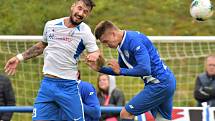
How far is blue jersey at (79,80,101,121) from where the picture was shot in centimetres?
821

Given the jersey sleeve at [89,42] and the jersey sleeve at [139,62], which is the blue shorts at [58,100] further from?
the jersey sleeve at [139,62]

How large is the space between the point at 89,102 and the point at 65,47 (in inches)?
30.5

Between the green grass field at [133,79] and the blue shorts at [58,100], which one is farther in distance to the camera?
the green grass field at [133,79]

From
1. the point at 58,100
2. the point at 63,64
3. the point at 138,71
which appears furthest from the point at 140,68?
the point at 58,100

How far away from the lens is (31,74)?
40.7 feet

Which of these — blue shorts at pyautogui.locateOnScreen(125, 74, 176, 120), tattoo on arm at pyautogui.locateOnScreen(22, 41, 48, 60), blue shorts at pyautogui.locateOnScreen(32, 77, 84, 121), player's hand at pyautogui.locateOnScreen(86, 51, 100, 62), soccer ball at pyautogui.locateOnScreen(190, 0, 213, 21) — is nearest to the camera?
player's hand at pyautogui.locateOnScreen(86, 51, 100, 62)

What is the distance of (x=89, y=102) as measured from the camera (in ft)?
27.3

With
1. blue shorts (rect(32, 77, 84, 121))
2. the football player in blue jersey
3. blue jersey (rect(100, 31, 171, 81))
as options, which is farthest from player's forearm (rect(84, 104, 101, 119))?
blue jersey (rect(100, 31, 171, 81))

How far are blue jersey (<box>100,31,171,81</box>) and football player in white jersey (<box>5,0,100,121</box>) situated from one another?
0.46 meters

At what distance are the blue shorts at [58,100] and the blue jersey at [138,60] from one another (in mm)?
644

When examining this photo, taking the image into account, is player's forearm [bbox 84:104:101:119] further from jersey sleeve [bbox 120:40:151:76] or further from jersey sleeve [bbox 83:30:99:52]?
jersey sleeve [bbox 120:40:151:76]

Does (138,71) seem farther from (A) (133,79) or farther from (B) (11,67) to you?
(A) (133,79)

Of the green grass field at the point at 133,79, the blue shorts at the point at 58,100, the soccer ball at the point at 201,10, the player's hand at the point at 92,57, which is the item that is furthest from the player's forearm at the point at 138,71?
the green grass field at the point at 133,79

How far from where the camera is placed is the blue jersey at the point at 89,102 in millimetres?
8211
